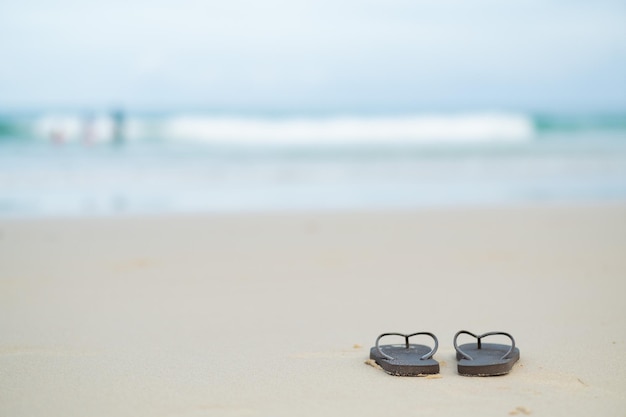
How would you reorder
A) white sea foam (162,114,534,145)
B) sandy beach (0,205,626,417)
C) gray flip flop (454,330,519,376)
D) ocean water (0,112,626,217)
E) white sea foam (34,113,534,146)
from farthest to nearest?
1. white sea foam (162,114,534,145)
2. white sea foam (34,113,534,146)
3. ocean water (0,112,626,217)
4. gray flip flop (454,330,519,376)
5. sandy beach (0,205,626,417)

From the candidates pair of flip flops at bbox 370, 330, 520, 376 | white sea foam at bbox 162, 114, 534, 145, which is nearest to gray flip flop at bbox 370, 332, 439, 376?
pair of flip flops at bbox 370, 330, 520, 376

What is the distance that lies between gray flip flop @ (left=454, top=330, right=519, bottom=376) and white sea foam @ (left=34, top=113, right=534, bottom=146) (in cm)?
2206

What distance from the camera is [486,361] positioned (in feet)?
9.72

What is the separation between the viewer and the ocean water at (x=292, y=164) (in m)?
9.84

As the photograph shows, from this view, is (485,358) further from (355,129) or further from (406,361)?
(355,129)

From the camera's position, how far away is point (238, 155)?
1786 centimetres

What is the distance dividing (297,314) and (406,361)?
118 centimetres

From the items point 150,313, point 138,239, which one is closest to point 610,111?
point 138,239

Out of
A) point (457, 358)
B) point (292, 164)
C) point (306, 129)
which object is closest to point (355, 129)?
point (306, 129)

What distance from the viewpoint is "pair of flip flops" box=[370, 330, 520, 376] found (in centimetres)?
291

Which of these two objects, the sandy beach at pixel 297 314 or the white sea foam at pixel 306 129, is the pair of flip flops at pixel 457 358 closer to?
the sandy beach at pixel 297 314

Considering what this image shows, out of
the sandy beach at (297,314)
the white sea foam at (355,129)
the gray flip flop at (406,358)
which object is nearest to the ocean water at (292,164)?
the white sea foam at (355,129)

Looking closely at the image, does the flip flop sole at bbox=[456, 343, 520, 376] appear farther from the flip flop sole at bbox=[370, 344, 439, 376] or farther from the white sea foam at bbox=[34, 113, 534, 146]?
the white sea foam at bbox=[34, 113, 534, 146]

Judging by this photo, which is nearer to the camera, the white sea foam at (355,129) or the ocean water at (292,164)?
the ocean water at (292,164)
